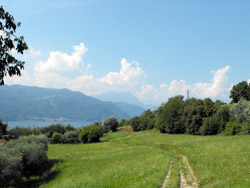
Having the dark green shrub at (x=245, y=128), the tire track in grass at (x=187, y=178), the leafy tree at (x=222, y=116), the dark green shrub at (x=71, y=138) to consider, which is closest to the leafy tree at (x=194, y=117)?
the leafy tree at (x=222, y=116)

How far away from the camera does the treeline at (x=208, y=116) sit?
2044 inches

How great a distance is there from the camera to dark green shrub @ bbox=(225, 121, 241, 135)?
165ft

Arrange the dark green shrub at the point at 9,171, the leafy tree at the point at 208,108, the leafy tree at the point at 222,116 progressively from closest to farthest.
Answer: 1. the dark green shrub at the point at 9,171
2. the leafy tree at the point at 222,116
3. the leafy tree at the point at 208,108

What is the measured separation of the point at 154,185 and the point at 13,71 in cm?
1227

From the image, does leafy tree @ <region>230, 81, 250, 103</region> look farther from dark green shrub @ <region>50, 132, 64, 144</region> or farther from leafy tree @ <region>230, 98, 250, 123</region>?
dark green shrub @ <region>50, 132, 64, 144</region>

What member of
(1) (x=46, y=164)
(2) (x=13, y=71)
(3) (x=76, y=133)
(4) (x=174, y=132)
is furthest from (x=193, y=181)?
(3) (x=76, y=133)

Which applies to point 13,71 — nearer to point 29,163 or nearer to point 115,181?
point 115,181

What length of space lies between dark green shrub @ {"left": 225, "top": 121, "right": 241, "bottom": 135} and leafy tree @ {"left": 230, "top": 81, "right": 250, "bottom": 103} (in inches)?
1644

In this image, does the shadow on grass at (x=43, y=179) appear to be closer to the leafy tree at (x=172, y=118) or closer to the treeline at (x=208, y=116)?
the treeline at (x=208, y=116)

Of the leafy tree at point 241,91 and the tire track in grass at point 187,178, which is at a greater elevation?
the leafy tree at point 241,91

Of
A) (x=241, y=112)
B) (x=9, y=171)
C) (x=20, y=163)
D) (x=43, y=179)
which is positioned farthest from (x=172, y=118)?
(x=9, y=171)

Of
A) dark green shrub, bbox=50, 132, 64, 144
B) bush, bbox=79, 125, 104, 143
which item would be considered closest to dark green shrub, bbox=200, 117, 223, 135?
bush, bbox=79, 125, 104, 143

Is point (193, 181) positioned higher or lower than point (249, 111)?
lower

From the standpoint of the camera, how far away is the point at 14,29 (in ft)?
26.8
